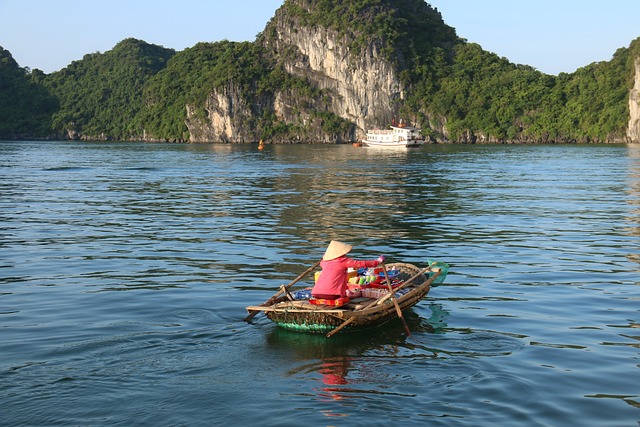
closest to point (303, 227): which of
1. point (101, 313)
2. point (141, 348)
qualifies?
point (101, 313)

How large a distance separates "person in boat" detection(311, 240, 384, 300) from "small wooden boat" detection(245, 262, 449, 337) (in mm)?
238

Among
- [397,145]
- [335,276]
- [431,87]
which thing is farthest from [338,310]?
[431,87]

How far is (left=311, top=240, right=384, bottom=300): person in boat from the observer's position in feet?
40.1

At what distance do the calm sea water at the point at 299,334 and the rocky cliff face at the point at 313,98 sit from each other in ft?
444

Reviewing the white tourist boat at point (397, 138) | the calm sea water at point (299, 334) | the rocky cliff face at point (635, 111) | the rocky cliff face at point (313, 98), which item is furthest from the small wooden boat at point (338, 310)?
the rocky cliff face at point (313, 98)

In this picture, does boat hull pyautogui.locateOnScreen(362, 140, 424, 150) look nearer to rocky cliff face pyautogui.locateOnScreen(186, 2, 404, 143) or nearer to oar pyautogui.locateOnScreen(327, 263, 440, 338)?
rocky cliff face pyautogui.locateOnScreen(186, 2, 404, 143)

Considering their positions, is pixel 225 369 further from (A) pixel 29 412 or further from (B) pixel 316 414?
(A) pixel 29 412

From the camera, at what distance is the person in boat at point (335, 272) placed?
12219 millimetres

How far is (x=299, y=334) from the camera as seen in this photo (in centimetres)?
1209

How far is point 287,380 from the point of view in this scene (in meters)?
9.88

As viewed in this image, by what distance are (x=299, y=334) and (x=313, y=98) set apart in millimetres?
163739

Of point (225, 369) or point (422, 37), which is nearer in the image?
point (225, 369)

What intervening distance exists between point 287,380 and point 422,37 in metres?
179

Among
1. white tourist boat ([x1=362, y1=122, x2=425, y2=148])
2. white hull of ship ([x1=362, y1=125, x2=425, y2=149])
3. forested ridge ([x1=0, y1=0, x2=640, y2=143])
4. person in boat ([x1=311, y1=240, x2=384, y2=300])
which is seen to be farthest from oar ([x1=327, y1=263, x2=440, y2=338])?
forested ridge ([x1=0, y1=0, x2=640, y2=143])
